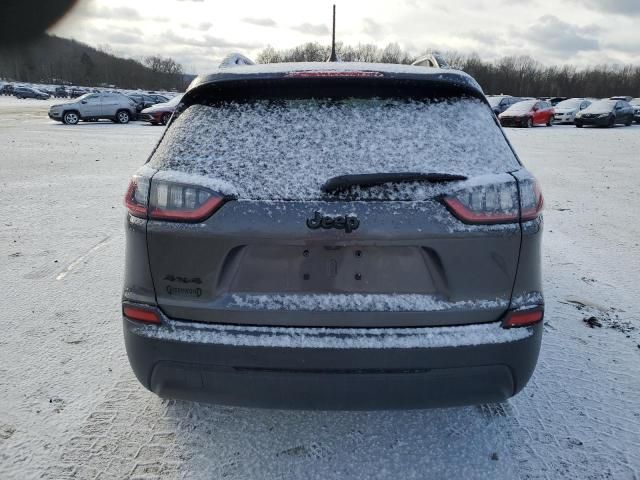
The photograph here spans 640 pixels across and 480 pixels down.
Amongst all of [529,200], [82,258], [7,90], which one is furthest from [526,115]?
[7,90]

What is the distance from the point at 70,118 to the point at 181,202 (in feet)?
88.4

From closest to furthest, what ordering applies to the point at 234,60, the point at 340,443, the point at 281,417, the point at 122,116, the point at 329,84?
the point at 329,84, the point at 340,443, the point at 281,417, the point at 234,60, the point at 122,116

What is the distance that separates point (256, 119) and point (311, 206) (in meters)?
0.49

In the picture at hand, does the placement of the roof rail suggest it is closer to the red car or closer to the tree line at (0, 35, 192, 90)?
the red car

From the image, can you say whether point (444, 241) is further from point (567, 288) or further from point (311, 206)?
point (567, 288)

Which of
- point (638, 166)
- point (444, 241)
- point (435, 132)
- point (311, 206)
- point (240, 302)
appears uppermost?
point (435, 132)

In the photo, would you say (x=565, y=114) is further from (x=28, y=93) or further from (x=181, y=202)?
(x=28, y=93)

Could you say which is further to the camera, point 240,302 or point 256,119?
point 256,119

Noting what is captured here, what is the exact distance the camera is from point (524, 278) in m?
2.02

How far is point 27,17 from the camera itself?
8172 millimetres

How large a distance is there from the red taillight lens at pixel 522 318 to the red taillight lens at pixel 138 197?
4.98 feet

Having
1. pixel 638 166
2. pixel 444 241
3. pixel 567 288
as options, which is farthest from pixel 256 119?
pixel 638 166

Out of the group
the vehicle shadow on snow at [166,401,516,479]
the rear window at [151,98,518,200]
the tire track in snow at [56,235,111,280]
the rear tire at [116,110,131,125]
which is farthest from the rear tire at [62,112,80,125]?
the rear window at [151,98,518,200]

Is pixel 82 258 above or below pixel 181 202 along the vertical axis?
below
